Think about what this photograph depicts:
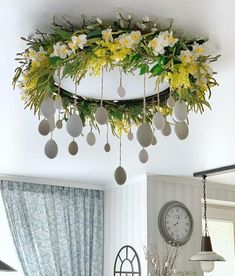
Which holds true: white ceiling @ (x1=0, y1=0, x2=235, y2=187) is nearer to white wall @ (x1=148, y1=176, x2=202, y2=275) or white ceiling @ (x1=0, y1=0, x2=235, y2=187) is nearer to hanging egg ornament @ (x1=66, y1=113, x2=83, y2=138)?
white wall @ (x1=148, y1=176, x2=202, y2=275)

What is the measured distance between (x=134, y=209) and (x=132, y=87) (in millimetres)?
3578

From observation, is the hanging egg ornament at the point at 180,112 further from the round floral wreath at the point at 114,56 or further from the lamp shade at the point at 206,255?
the lamp shade at the point at 206,255

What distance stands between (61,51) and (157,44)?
1.39 feet

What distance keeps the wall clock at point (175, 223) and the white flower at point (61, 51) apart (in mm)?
3815

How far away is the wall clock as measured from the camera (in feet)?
19.5

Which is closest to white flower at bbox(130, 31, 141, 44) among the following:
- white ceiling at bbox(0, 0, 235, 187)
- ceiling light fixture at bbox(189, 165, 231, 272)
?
white ceiling at bbox(0, 0, 235, 187)

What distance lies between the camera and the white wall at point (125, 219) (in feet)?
19.6

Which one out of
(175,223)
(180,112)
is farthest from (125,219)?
(180,112)

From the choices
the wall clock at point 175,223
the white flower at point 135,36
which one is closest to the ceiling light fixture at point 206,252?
the wall clock at point 175,223

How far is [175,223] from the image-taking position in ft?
19.8

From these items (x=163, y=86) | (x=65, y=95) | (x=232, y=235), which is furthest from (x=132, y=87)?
(x=232, y=235)

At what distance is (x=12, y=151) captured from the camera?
493cm

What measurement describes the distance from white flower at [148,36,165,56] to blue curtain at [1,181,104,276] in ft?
13.8

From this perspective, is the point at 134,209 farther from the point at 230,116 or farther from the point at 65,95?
the point at 65,95
